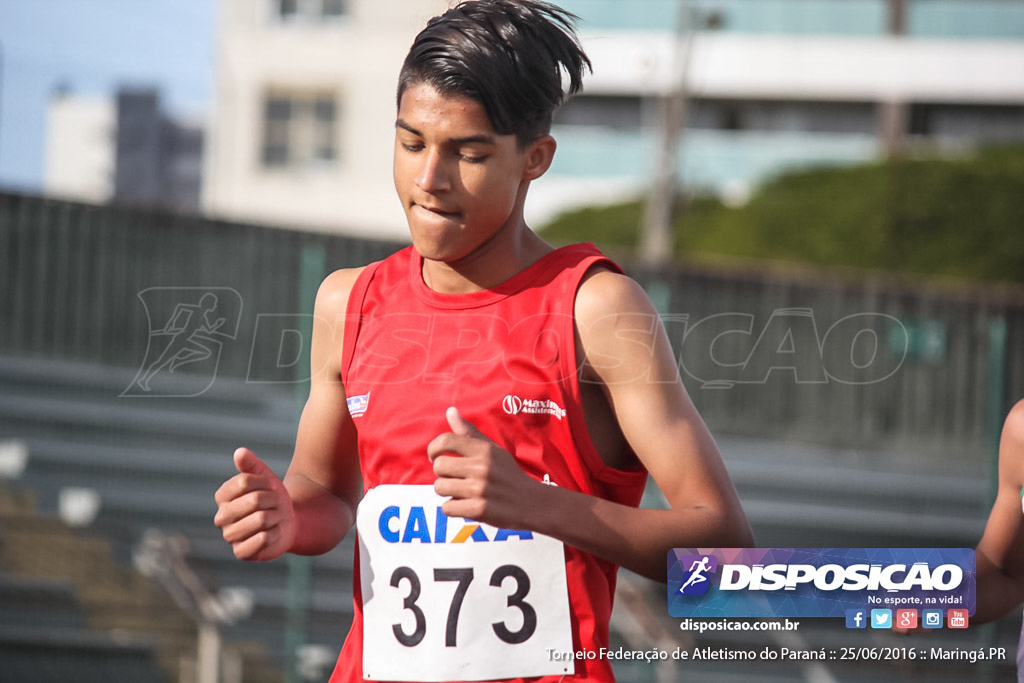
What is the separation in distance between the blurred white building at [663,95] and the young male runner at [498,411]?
16959 mm

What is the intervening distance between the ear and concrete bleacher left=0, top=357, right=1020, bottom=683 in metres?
4.40

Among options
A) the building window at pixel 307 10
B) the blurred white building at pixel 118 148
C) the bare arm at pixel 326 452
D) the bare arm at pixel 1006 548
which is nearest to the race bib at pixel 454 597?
the bare arm at pixel 326 452

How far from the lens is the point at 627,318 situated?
6.33 ft

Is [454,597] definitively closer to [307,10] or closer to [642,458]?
[642,458]

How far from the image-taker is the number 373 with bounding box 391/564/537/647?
194 cm

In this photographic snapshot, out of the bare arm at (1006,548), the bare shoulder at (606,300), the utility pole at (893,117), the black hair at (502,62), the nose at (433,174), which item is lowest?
the bare arm at (1006,548)

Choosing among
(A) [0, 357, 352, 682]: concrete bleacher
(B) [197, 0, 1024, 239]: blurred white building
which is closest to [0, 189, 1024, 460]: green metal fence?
(A) [0, 357, 352, 682]: concrete bleacher

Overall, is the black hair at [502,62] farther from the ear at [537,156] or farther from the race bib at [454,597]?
the race bib at [454,597]

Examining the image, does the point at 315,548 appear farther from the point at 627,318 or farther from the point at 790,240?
the point at 790,240

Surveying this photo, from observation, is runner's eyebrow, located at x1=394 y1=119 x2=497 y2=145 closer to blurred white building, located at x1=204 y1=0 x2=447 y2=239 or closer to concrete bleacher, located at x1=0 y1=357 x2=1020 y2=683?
concrete bleacher, located at x1=0 y1=357 x2=1020 y2=683

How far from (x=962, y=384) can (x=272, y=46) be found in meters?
16.6

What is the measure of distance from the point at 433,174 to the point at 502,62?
0.76 ft

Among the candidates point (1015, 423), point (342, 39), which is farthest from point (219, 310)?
point (342, 39)

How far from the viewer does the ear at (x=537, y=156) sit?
1995mm
